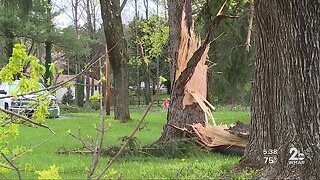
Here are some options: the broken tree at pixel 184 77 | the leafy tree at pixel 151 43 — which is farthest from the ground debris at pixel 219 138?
the leafy tree at pixel 151 43

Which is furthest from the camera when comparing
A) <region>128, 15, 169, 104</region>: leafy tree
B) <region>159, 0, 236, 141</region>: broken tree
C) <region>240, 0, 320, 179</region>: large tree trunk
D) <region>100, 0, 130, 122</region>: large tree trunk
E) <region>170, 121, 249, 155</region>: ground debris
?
<region>128, 15, 169, 104</region>: leafy tree

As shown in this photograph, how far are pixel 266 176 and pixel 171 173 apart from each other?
124 cm

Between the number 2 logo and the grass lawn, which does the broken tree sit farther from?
the number 2 logo

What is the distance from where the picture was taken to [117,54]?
16.4 meters

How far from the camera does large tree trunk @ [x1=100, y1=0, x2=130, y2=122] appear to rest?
51.6ft

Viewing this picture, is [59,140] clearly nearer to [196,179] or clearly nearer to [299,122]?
[196,179]

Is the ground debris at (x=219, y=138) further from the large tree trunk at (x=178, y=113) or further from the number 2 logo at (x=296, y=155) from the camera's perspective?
the number 2 logo at (x=296, y=155)

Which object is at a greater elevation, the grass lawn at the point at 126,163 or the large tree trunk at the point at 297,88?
the large tree trunk at the point at 297,88

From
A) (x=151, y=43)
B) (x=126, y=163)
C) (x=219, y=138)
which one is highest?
(x=151, y=43)

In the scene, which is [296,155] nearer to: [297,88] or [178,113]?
[297,88]

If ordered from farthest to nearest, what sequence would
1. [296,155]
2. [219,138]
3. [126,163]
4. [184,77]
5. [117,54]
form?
[117,54], [184,77], [219,138], [126,163], [296,155]

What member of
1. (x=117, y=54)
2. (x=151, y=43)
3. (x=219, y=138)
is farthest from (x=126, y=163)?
(x=151, y=43)

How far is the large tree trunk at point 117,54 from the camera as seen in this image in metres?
15.7

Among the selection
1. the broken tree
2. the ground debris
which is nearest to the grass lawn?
the ground debris
